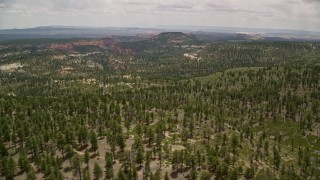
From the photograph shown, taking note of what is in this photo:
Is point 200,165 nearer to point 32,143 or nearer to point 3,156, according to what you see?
point 32,143

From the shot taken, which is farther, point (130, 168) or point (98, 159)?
point (98, 159)

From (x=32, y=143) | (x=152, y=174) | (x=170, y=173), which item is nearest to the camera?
(x=152, y=174)

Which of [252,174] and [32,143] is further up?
[32,143]

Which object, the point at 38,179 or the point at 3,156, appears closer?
the point at 38,179

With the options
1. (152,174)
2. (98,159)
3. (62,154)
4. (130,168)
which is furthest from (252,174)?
(62,154)

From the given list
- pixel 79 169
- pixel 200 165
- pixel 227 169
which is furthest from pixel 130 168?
pixel 227 169

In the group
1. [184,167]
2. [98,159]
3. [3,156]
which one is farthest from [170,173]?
[3,156]

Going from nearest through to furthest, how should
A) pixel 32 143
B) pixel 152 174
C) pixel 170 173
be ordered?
pixel 152 174 → pixel 170 173 → pixel 32 143

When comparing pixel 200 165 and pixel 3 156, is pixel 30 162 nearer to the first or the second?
pixel 3 156
